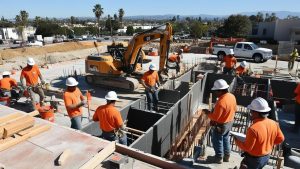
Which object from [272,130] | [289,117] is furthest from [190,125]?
[272,130]

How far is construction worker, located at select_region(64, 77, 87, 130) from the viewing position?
7.11 meters

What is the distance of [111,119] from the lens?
5.89 m

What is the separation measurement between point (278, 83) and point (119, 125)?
30.9ft

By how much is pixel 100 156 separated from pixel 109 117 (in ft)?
4.12

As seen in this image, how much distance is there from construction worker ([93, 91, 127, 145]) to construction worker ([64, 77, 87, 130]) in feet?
4.32

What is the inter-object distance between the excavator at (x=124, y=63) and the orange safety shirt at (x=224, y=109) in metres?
7.73

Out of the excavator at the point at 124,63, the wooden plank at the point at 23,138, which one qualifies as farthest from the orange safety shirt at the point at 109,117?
the excavator at the point at 124,63

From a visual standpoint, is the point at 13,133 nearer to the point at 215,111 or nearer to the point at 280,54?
the point at 215,111

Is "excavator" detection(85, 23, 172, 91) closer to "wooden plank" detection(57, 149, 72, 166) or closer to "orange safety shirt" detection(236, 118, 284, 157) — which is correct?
"orange safety shirt" detection(236, 118, 284, 157)

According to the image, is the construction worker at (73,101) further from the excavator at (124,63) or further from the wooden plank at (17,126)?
the excavator at (124,63)

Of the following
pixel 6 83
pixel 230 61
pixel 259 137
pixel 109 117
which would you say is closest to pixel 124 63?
pixel 230 61

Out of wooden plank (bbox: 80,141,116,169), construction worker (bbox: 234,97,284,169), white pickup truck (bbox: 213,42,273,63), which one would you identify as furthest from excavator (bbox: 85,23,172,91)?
white pickup truck (bbox: 213,42,273,63)

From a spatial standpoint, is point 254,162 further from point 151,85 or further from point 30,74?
point 30,74

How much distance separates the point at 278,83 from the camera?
1247 centimetres
